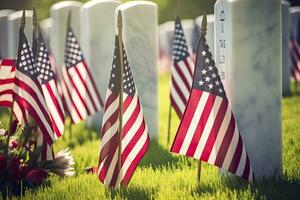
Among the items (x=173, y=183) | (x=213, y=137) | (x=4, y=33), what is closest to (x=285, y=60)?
(x=4, y=33)

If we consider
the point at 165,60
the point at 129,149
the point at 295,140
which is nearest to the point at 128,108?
the point at 129,149

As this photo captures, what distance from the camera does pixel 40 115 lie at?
5.89m

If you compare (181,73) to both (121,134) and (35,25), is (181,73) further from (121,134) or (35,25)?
(121,134)

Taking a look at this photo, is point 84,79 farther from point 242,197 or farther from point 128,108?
point 242,197

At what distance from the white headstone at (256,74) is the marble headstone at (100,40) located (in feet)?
15.3

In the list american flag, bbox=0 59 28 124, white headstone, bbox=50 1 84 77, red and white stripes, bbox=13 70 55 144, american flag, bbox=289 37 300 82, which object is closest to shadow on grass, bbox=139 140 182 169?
red and white stripes, bbox=13 70 55 144

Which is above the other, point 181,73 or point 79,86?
point 181,73

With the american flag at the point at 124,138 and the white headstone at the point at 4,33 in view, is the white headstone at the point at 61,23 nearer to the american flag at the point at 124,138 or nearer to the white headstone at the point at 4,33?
the white headstone at the point at 4,33

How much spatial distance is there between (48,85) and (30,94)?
3.29 feet

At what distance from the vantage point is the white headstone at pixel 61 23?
1184 centimetres

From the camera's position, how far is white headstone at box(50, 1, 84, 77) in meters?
11.8

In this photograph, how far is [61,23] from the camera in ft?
39.0

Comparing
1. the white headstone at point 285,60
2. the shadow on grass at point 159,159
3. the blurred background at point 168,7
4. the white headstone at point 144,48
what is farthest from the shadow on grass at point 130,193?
the blurred background at point 168,7

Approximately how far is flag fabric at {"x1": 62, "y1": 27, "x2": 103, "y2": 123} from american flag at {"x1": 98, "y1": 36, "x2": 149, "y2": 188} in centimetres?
261
